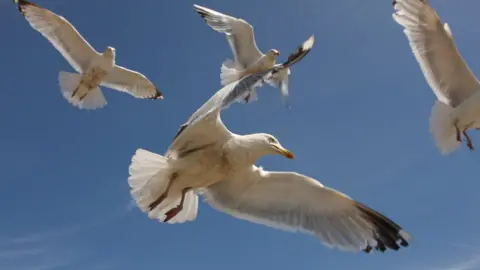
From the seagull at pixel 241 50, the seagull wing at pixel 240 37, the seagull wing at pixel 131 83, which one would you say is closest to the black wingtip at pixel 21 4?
the seagull wing at pixel 131 83

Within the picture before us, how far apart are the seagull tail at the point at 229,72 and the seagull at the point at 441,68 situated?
11.9ft

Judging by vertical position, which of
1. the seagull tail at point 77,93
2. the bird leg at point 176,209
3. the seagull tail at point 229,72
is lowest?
the bird leg at point 176,209

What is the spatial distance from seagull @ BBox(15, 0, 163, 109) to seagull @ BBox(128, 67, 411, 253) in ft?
18.5

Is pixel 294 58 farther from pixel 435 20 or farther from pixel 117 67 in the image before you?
pixel 117 67

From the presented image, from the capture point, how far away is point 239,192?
4.70 metres

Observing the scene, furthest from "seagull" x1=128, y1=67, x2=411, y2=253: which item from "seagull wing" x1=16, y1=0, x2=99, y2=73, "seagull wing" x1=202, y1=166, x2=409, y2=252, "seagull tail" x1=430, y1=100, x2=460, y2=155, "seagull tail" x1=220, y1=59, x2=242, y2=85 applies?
"seagull wing" x1=16, y1=0, x2=99, y2=73

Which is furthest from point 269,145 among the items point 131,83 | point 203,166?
point 131,83

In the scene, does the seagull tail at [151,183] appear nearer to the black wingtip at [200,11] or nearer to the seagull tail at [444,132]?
the seagull tail at [444,132]

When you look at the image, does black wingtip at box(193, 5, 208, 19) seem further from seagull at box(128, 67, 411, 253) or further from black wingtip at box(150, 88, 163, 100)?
seagull at box(128, 67, 411, 253)

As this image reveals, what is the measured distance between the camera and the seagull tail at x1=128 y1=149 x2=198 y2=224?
433cm

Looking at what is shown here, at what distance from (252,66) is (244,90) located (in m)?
7.20

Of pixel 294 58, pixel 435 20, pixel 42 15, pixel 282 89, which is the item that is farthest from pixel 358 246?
pixel 42 15

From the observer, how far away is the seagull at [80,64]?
9688mm

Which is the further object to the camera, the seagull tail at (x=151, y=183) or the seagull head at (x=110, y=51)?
the seagull head at (x=110, y=51)
